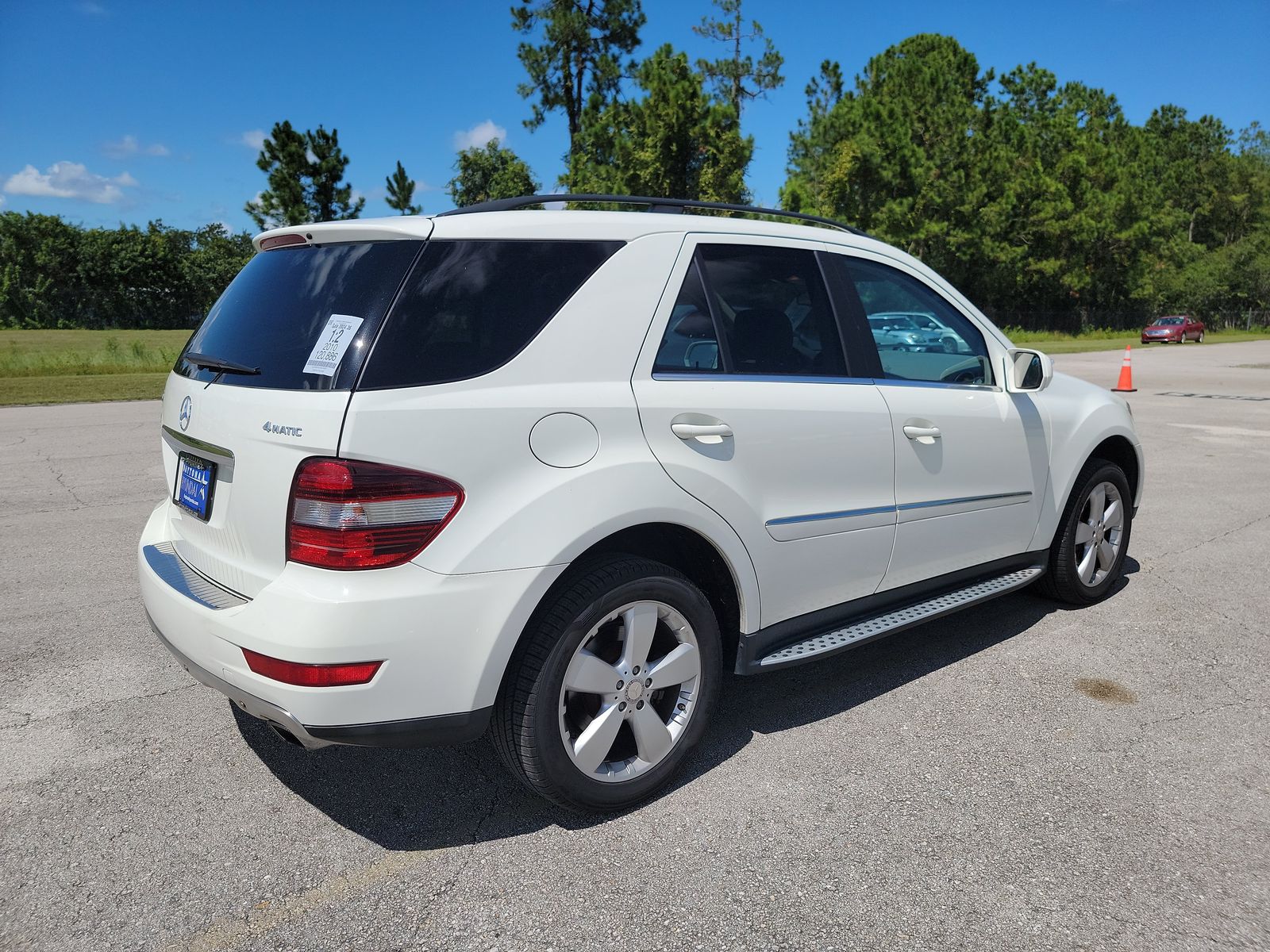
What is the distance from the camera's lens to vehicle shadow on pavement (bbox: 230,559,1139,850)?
9.36ft

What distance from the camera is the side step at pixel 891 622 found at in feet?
10.5

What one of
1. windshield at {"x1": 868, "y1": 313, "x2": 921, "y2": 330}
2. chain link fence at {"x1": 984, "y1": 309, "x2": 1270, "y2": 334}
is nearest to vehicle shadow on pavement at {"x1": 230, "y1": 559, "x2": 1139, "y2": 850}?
windshield at {"x1": 868, "y1": 313, "x2": 921, "y2": 330}

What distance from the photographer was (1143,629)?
15.0 feet

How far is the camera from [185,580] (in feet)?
9.33

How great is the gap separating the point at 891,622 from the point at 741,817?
109cm

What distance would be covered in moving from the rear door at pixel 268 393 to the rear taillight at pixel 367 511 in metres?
→ 0.07

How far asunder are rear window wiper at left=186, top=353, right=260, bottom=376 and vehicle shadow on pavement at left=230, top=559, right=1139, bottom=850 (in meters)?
1.40

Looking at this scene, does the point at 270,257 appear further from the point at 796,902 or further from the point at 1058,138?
the point at 1058,138

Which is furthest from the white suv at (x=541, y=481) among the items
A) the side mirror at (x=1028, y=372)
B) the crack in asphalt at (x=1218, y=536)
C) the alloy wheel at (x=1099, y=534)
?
the crack in asphalt at (x=1218, y=536)

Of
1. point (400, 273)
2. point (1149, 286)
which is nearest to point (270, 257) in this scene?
point (400, 273)

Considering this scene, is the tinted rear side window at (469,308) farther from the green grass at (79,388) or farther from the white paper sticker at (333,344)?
the green grass at (79,388)

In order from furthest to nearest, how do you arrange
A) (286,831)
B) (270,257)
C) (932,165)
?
(932,165)
(270,257)
(286,831)

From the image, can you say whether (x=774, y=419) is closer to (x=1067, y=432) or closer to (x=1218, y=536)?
(x=1067, y=432)

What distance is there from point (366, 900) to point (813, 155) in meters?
53.9
